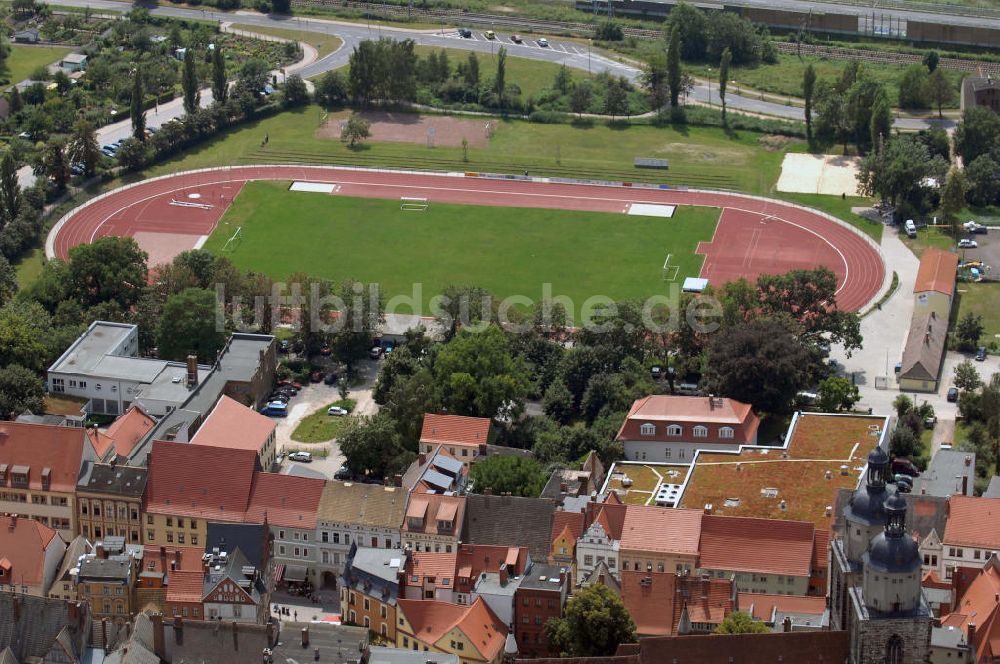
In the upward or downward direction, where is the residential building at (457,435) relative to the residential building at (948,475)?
downward

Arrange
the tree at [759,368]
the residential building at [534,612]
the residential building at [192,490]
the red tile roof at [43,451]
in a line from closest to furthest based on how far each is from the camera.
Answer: the residential building at [534,612], the residential building at [192,490], the red tile roof at [43,451], the tree at [759,368]

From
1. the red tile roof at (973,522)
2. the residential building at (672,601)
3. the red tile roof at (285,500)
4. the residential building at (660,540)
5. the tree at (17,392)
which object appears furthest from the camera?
→ the tree at (17,392)

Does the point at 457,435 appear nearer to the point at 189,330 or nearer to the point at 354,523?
the point at 354,523

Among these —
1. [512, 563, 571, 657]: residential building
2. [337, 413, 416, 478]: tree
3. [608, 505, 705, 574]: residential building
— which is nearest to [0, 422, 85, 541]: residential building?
[337, 413, 416, 478]: tree

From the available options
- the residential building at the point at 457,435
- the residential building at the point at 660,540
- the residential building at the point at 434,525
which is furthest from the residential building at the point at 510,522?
the residential building at the point at 457,435

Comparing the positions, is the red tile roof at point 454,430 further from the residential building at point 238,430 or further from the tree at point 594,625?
the tree at point 594,625

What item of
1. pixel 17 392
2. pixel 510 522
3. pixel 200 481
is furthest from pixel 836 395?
pixel 17 392

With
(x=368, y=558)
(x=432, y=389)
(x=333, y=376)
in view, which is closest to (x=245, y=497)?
(x=368, y=558)

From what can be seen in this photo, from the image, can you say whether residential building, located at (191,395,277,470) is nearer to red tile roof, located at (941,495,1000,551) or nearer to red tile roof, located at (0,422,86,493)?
red tile roof, located at (0,422,86,493)
